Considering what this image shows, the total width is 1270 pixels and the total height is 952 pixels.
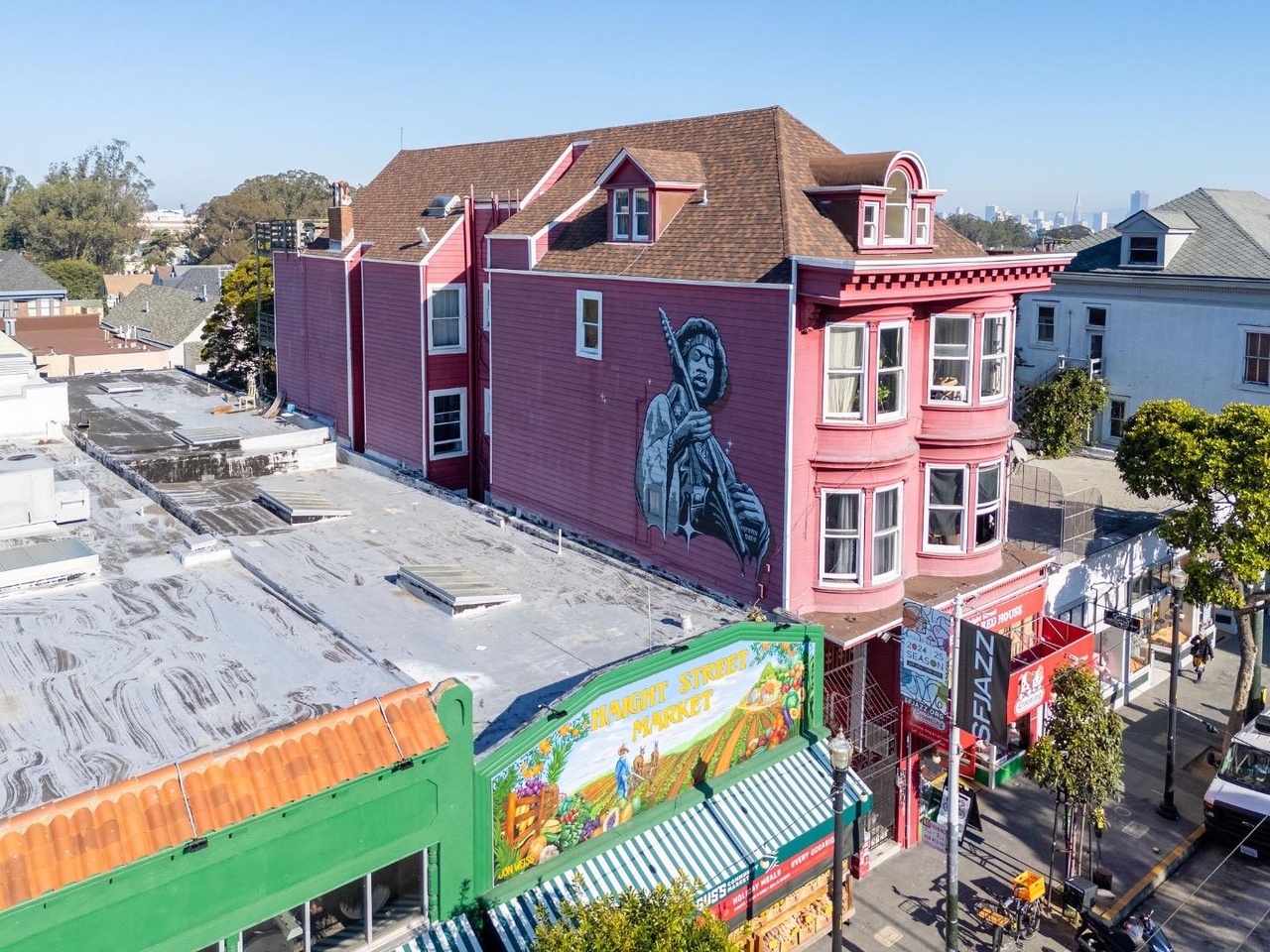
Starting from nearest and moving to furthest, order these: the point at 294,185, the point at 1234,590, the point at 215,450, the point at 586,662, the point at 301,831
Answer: the point at 301,831
the point at 586,662
the point at 1234,590
the point at 215,450
the point at 294,185

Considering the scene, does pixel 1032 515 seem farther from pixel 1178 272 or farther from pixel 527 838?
pixel 527 838

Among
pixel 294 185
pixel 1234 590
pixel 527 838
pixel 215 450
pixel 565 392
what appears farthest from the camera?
pixel 294 185

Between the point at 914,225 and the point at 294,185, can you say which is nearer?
the point at 914,225

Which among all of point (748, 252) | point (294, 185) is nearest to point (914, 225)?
point (748, 252)

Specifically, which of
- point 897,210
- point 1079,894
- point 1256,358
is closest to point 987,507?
point 897,210

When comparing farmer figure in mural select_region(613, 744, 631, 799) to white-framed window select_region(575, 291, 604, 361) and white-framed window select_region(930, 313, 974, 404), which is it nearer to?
white-framed window select_region(575, 291, 604, 361)

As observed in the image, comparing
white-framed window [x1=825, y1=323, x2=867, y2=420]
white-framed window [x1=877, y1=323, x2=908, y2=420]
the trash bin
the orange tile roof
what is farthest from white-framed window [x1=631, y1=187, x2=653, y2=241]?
the trash bin

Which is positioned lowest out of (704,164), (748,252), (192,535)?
(192,535)
